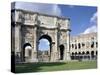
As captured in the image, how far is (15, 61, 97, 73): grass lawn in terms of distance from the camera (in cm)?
349

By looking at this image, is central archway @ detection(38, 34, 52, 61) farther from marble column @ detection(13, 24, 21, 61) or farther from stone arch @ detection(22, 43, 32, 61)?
marble column @ detection(13, 24, 21, 61)

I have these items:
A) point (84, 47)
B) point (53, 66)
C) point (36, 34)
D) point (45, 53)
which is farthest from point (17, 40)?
point (84, 47)

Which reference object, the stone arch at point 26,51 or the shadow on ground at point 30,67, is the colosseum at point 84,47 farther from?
the stone arch at point 26,51

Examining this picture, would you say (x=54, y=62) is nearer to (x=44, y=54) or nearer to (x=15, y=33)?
(x=44, y=54)

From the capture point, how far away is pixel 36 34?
12.2ft

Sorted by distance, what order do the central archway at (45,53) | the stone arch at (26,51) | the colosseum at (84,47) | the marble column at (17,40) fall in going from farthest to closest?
1. the colosseum at (84,47)
2. the central archway at (45,53)
3. the stone arch at (26,51)
4. the marble column at (17,40)

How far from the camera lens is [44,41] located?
12.2 ft

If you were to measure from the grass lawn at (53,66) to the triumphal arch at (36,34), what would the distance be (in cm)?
8

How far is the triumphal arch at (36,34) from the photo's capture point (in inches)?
136

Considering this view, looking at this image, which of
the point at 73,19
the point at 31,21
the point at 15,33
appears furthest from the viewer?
the point at 73,19

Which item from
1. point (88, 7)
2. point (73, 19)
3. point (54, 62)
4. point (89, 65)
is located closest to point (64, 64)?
point (54, 62)

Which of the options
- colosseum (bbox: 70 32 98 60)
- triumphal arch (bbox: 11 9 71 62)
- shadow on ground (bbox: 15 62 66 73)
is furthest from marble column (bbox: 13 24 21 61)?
colosseum (bbox: 70 32 98 60)

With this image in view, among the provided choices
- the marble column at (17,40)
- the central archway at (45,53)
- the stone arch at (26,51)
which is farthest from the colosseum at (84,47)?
the marble column at (17,40)

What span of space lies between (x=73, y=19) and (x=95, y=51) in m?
0.68
